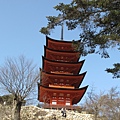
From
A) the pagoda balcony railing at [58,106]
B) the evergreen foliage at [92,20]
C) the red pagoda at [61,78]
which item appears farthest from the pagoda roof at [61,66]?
the evergreen foliage at [92,20]

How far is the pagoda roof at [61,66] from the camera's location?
1335 inches

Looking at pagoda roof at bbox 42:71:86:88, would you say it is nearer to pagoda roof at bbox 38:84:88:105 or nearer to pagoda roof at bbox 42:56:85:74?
pagoda roof at bbox 38:84:88:105

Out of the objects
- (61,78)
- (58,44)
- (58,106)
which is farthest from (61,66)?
(58,106)

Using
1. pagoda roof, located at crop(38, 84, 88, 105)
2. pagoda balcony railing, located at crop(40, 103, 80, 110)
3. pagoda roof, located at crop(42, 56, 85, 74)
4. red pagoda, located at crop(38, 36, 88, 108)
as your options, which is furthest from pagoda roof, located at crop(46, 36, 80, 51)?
pagoda balcony railing, located at crop(40, 103, 80, 110)

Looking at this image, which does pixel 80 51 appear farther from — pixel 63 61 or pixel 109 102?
pixel 63 61

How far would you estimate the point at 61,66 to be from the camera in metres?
34.3

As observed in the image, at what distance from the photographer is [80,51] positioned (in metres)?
12.0

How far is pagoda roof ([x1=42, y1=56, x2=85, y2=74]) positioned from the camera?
1335 inches

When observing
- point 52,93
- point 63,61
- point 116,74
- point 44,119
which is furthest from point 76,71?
point 116,74

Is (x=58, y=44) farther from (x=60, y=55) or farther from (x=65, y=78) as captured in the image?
(x=65, y=78)

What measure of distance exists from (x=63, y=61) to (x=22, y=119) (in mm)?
10528

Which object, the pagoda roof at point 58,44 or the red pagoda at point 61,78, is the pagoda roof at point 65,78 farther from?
the pagoda roof at point 58,44

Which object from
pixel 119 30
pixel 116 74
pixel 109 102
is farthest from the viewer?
pixel 109 102

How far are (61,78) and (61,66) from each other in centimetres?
163
